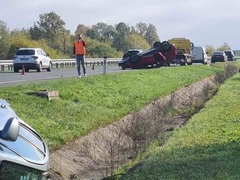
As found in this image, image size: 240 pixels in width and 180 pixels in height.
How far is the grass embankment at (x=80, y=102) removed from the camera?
1441cm

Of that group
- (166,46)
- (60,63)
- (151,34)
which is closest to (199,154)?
(166,46)

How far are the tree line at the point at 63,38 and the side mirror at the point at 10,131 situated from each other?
2222 inches

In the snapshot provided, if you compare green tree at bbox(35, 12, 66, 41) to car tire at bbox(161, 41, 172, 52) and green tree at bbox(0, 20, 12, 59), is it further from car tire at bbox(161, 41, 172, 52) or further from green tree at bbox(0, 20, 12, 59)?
car tire at bbox(161, 41, 172, 52)

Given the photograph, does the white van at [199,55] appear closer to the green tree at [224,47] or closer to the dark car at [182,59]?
the dark car at [182,59]

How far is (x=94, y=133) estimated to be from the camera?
1560 cm

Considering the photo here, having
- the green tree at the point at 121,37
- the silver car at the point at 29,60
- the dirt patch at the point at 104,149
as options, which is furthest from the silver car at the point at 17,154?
the green tree at the point at 121,37

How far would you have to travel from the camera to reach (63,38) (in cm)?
8794

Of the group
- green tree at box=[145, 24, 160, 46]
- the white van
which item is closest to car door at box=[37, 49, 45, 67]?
the white van

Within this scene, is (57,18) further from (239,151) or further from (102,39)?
(239,151)

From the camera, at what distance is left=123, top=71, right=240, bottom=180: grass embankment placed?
909 cm

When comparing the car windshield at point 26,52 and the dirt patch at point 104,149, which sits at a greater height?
the car windshield at point 26,52

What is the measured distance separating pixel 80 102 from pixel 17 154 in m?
13.4

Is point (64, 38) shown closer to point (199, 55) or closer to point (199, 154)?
point (199, 55)

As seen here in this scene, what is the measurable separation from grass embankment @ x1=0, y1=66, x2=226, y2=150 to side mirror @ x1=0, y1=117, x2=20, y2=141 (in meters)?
7.51
